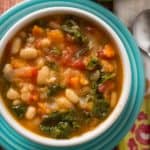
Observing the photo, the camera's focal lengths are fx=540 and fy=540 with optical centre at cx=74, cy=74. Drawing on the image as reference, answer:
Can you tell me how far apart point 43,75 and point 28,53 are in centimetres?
6

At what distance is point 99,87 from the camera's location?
1230 mm

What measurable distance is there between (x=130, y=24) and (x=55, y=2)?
0.21 meters

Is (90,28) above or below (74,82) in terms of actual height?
above

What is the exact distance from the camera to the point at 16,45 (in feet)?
4.07

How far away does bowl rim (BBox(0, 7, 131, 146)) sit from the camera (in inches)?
46.5

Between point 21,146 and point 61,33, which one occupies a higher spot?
point 61,33

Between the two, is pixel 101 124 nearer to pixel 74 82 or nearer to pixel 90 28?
pixel 74 82

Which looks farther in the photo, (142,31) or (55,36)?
(142,31)

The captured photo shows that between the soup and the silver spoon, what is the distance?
138 mm

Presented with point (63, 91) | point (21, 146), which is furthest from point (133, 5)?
point (21, 146)

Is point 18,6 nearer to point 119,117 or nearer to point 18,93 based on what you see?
point 18,93

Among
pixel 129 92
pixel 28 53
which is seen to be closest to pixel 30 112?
pixel 28 53

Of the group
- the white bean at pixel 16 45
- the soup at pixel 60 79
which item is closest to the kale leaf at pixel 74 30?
the soup at pixel 60 79

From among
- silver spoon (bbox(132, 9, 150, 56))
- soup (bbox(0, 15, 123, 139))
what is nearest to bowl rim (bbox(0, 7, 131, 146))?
soup (bbox(0, 15, 123, 139))
